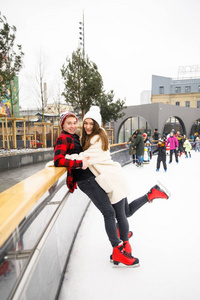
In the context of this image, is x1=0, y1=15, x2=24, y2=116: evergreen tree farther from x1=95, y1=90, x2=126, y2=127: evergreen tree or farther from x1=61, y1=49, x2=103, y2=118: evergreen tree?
x1=95, y1=90, x2=126, y2=127: evergreen tree

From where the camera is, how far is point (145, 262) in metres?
1.95

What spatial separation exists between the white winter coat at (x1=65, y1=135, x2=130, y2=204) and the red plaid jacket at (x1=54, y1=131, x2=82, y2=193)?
0.06m

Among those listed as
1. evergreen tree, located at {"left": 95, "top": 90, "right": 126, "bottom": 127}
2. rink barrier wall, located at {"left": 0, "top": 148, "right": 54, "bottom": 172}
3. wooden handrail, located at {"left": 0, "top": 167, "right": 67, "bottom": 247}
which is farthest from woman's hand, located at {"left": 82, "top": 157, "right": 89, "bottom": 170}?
evergreen tree, located at {"left": 95, "top": 90, "right": 126, "bottom": 127}

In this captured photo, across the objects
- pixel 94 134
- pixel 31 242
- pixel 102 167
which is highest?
pixel 94 134

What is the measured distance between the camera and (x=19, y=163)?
7395 millimetres

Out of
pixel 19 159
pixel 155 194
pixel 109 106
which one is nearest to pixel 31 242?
pixel 155 194

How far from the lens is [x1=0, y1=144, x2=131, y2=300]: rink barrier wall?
75 cm

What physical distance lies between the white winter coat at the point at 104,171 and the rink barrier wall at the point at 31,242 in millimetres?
305

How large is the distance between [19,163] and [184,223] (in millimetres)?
6313

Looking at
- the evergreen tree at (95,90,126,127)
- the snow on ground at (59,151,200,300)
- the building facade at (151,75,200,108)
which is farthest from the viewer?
the building facade at (151,75,200,108)

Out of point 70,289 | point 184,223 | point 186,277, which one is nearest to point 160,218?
point 184,223

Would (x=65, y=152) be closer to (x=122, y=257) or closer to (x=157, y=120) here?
(x=122, y=257)

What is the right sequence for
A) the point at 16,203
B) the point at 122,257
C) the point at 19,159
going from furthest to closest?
1. the point at 19,159
2. the point at 122,257
3. the point at 16,203

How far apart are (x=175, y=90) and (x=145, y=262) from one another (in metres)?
42.0
